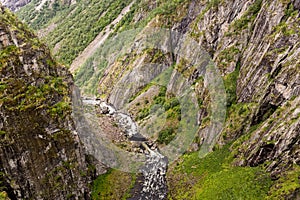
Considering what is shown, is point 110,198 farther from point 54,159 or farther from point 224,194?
point 224,194

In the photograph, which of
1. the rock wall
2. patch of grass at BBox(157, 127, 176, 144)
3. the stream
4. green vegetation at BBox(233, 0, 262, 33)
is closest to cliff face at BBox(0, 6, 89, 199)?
the stream

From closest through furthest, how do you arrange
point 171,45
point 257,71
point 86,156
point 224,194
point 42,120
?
point 224,194 → point 42,120 → point 257,71 → point 86,156 → point 171,45

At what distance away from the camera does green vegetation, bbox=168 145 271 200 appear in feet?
114

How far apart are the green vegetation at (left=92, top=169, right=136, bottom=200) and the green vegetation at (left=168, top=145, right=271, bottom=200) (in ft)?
19.0

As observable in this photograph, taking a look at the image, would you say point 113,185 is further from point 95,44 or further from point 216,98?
point 95,44

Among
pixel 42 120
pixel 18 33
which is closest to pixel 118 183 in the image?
pixel 42 120

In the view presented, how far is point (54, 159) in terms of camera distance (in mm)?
39344

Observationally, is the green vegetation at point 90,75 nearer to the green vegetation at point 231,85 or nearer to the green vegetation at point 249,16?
the green vegetation at point 249,16

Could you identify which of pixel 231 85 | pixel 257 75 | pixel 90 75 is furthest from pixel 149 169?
pixel 90 75

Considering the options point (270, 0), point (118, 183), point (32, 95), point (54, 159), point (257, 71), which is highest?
point (270, 0)

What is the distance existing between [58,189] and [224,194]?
18530 millimetres

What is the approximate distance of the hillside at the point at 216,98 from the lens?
36.2 metres

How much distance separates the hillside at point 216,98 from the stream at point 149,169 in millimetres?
352

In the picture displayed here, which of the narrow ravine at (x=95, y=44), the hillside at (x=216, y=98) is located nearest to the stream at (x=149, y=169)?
the hillside at (x=216, y=98)
